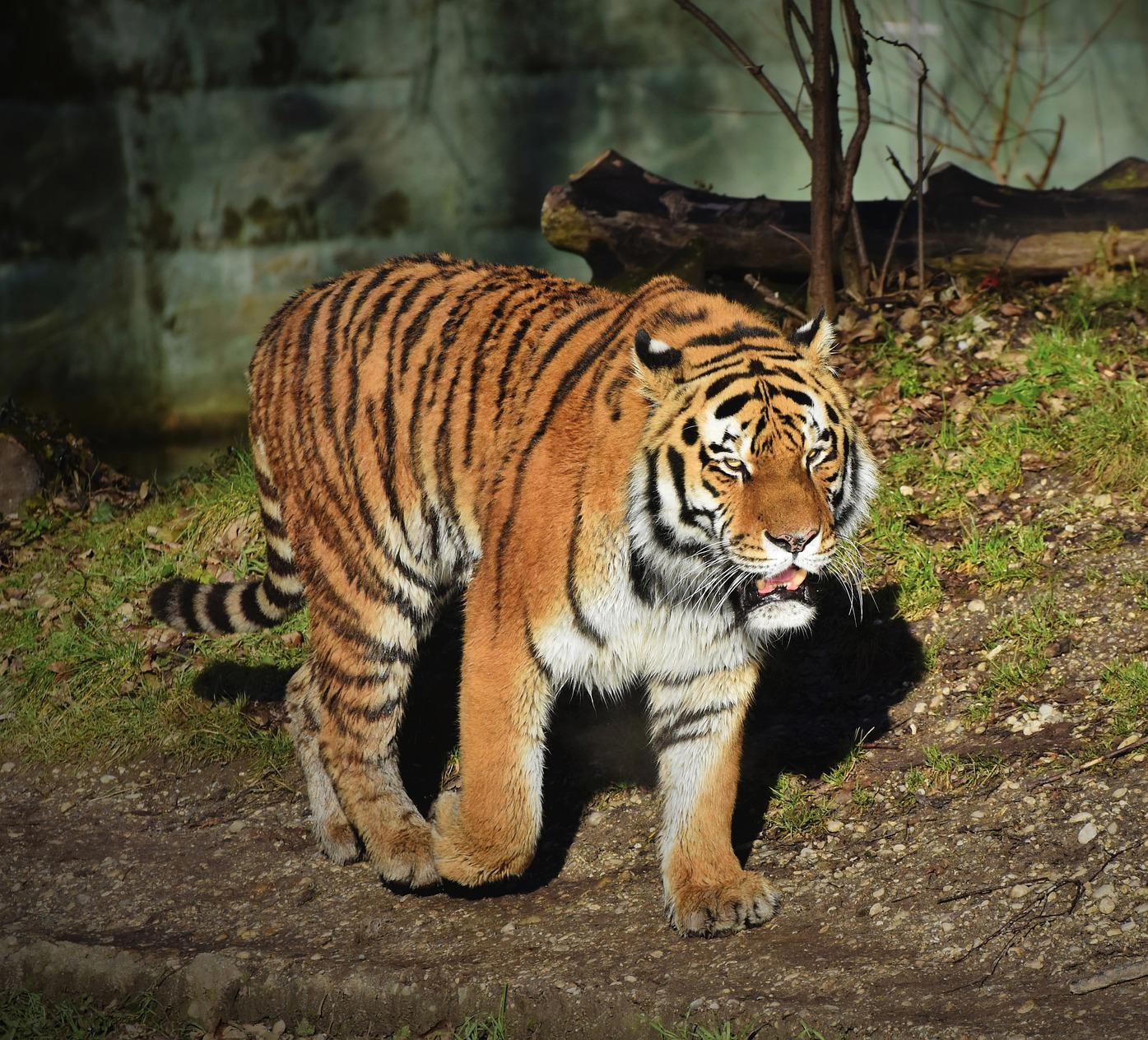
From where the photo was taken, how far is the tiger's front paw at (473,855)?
362 centimetres

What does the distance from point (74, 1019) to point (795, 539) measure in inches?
84.1

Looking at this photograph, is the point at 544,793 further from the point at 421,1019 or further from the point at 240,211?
the point at 240,211

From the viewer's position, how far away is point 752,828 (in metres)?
4.02

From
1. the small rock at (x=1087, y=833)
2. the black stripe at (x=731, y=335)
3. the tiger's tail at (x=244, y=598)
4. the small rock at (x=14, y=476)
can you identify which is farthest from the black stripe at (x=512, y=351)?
the small rock at (x=14, y=476)

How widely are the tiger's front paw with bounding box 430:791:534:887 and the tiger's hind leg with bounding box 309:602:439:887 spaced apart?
311mm

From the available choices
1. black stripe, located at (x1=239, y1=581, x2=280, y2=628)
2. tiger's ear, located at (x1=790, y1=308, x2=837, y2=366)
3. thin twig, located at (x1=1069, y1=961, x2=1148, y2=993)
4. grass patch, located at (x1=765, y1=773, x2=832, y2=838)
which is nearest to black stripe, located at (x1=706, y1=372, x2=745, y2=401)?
tiger's ear, located at (x1=790, y1=308, x2=837, y2=366)

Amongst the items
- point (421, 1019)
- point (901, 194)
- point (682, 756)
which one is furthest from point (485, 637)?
point (901, 194)

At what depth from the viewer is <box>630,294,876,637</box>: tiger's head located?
312 cm

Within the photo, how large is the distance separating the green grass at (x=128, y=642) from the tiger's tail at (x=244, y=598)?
0.66m

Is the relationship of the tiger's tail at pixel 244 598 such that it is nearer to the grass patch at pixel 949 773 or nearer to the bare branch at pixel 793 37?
the grass patch at pixel 949 773

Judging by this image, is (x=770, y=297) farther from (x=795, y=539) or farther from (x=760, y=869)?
(x=795, y=539)

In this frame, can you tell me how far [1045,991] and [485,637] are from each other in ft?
4.93

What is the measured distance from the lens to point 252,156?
24.2ft

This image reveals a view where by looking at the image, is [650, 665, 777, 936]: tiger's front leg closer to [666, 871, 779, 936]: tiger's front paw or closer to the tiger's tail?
[666, 871, 779, 936]: tiger's front paw
